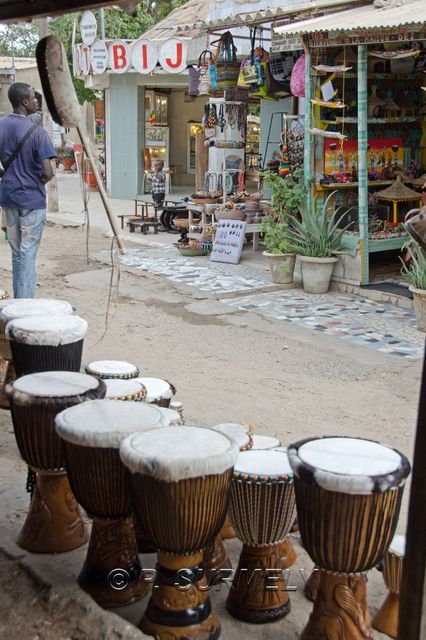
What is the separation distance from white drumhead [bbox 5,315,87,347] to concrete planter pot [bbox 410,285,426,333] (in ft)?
13.2

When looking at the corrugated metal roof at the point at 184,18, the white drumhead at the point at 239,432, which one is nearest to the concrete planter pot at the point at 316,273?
the white drumhead at the point at 239,432

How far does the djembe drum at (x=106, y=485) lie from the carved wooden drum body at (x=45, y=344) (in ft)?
2.79

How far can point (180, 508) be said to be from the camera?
8.87 ft

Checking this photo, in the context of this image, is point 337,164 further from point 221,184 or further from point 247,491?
point 247,491

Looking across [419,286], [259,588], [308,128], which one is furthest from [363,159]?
[259,588]

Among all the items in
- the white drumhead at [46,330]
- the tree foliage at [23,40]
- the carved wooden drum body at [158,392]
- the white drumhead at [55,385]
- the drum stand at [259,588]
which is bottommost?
the drum stand at [259,588]

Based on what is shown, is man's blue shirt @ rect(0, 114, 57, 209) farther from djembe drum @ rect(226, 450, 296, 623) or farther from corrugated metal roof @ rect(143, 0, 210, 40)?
corrugated metal roof @ rect(143, 0, 210, 40)

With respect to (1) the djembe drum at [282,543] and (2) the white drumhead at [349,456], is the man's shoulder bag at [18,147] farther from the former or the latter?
(2) the white drumhead at [349,456]

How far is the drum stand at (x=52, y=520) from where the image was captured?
11.2ft

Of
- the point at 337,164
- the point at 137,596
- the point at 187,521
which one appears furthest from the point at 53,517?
the point at 337,164

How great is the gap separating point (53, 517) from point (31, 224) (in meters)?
3.59

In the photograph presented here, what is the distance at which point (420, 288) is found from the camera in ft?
23.7

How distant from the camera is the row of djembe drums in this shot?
266 cm

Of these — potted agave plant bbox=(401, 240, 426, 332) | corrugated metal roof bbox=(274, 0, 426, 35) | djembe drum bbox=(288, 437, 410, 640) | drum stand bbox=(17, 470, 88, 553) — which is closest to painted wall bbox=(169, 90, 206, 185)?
corrugated metal roof bbox=(274, 0, 426, 35)
